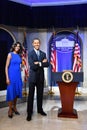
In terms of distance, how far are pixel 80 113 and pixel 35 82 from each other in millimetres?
1308

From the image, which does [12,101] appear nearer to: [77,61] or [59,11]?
[77,61]

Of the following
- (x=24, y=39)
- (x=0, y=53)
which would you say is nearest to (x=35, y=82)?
(x=0, y=53)

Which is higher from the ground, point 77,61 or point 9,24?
point 9,24

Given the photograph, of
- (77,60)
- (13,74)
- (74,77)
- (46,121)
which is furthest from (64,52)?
(46,121)

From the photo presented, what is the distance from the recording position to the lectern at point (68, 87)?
4.86 metres

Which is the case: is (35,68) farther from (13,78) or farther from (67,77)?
(67,77)

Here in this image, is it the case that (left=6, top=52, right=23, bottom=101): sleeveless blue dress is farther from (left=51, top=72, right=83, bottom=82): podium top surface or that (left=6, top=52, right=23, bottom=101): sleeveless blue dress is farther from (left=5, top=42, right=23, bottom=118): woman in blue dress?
(left=51, top=72, right=83, bottom=82): podium top surface

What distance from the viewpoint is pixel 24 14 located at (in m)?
6.75

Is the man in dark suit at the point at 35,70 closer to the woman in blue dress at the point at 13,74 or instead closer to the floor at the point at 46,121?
the floor at the point at 46,121

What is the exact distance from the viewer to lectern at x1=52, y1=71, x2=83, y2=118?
486cm

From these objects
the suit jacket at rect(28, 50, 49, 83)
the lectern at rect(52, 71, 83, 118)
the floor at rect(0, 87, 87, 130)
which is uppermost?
the suit jacket at rect(28, 50, 49, 83)

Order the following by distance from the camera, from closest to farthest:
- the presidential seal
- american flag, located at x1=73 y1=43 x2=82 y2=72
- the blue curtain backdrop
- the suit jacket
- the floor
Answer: the floor, the suit jacket, the presidential seal, american flag, located at x1=73 y1=43 x2=82 y2=72, the blue curtain backdrop

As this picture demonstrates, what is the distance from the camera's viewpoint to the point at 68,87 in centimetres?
492

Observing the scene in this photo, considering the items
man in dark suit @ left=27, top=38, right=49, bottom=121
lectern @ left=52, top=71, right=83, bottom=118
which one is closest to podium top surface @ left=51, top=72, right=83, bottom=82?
lectern @ left=52, top=71, right=83, bottom=118
